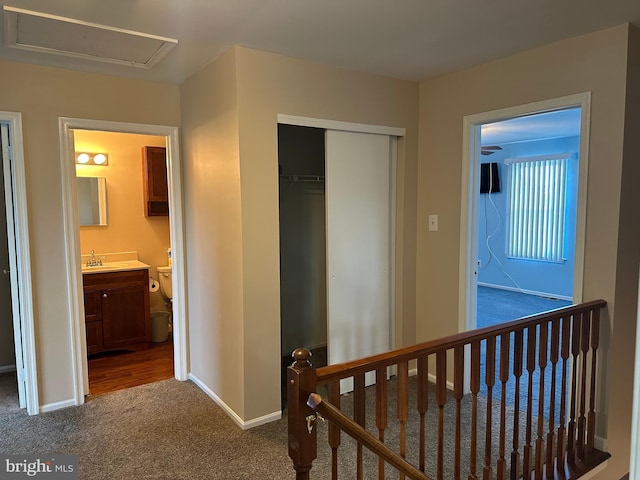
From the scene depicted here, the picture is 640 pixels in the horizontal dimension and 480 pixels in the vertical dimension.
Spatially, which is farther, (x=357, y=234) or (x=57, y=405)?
(x=357, y=234)

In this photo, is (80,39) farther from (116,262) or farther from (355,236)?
(116,262)

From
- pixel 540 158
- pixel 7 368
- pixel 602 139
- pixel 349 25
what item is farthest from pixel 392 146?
pixel 540 158

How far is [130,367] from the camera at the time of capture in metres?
3.92

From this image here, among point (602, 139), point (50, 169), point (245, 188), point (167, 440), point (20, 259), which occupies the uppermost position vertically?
point (602, 139)

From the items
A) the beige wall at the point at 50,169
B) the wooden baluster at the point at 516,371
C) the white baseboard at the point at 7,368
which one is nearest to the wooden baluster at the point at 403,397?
the wooden baluster at the point at 516,371

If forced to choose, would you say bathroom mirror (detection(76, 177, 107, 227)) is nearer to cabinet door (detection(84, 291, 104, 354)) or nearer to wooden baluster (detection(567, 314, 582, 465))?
cabinet door (detection(84, 291, 104, 354))

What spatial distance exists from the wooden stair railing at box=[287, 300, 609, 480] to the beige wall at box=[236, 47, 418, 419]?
793 mm

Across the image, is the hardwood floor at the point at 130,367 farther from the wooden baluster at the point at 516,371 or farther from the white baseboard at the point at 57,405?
the wooden baluster at the point at 516,371


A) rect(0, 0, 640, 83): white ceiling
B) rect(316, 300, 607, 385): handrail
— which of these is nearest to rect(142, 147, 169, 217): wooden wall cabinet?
rect(0, 0, 640, 83): white ceiling

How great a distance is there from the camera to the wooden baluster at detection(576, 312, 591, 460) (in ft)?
7.96

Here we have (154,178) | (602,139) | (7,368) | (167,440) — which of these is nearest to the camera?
(602,139)

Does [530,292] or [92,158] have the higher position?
[92,158]

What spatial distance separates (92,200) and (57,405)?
86.0 inches

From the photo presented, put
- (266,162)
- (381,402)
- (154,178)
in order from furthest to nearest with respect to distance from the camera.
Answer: (154,178)
(266,162)
(381,402)
